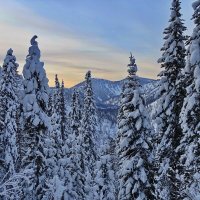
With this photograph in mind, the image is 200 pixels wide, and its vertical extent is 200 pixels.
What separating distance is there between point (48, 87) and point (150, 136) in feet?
24.5

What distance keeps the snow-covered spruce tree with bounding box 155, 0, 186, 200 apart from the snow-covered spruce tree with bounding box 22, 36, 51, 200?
8.22 m

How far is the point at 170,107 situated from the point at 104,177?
1055 centimetres

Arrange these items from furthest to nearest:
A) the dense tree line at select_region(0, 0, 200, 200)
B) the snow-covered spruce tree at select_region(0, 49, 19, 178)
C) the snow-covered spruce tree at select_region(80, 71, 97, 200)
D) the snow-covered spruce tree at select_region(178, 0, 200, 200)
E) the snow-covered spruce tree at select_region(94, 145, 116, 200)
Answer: the snow-covered spruce tree at select_region(80, 71, 97, 200) → the snow-covered spruce tree at select_region(94, 145, 116, 200) → the snow-covered spruce tree at select_region(0, 49, 19, 178) → the dense tree line at select_region(0, 0, 200, 200) → the snow-covered spruce tree at select_region(178, 0, 200, 200)

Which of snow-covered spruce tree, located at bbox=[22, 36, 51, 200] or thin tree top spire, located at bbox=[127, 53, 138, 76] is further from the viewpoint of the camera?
thin tree top spire, located at bbox=[127, 53, 138, 76]

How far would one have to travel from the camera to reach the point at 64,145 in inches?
1153

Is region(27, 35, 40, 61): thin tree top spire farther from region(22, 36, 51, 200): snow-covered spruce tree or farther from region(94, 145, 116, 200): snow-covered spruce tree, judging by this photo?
region(94, 145, 116, 200): snow-covered spruce tree

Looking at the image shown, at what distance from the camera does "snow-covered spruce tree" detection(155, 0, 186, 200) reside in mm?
24719

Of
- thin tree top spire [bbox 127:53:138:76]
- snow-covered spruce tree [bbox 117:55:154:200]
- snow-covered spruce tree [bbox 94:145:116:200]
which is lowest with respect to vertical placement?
snow-covered spruce tree [bbox 94:145:116:200]

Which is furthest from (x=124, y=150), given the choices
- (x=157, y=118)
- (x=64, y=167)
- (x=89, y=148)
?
(x=89, y=148)

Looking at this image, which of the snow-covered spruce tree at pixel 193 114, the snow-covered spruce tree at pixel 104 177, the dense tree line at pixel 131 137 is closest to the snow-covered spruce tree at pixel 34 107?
the dense tree line at pixel 131 137

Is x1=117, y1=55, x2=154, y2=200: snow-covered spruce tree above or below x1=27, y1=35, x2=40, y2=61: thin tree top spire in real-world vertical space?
below

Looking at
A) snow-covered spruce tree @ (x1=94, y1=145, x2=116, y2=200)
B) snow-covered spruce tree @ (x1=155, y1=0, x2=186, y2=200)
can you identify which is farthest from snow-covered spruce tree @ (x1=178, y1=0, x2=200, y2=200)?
snow-covered spruce tree @ (x1=94, y1=145, x2=116, y2=200)

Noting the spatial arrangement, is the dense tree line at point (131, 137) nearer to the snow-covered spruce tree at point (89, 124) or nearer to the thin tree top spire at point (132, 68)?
the thin tree top spire at point (132, 68)

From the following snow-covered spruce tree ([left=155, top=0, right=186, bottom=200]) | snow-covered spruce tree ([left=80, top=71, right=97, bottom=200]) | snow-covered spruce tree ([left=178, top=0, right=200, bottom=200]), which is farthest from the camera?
snow-covered spruce tree ([left=80, top=71, right=97, bottom=200])
